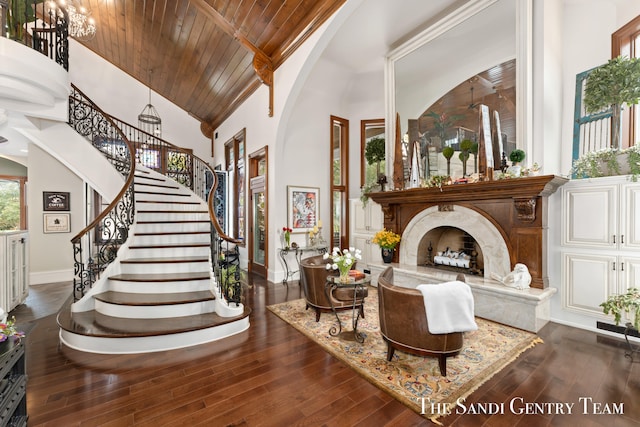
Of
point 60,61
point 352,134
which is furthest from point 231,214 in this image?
point 60,61

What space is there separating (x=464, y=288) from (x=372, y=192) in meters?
3.30

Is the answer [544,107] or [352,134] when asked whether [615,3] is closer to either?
[544,107]

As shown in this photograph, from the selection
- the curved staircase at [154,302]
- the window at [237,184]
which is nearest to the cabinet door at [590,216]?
the curved staircase at [154,302]

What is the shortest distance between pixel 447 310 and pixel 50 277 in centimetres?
797

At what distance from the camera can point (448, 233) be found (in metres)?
5.12

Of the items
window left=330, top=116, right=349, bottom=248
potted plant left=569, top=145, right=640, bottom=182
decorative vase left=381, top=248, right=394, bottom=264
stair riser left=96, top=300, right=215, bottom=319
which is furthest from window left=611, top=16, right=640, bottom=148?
stair riser left=96, top=300, right=215, bottom=319

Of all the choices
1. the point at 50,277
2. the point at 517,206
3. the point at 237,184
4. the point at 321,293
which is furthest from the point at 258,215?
the point at 517,206

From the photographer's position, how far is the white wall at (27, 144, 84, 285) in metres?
5.92

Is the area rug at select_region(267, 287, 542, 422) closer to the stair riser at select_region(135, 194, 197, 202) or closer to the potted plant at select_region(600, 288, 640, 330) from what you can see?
the potted plant at select_region(600, 288, 640, 330)

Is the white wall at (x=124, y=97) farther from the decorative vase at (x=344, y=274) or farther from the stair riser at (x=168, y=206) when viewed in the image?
the decorative vase at (x=344, y=274)

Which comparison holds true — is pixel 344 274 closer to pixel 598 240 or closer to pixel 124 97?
pixel 598 240

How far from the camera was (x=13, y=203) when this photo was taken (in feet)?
27.5

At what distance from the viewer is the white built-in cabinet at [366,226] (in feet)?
19.5

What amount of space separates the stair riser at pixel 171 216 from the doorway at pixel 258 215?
1389 mm
